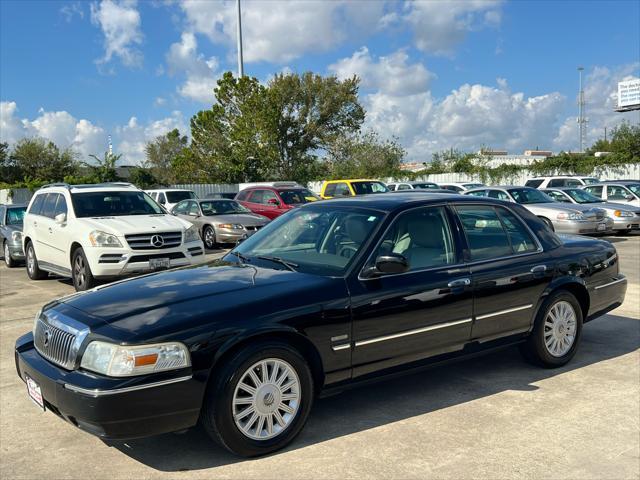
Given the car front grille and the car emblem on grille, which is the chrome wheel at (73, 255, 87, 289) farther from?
the car emblem on grille

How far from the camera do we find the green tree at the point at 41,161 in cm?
5205

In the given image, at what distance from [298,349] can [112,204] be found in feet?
24.7

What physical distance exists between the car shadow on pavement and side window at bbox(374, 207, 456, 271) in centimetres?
106

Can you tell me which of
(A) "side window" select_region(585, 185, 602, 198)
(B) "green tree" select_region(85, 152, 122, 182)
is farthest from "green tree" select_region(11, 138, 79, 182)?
(A) "side window" select_region(585, 185, 602, 198)

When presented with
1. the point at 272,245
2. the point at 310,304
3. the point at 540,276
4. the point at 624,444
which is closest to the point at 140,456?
the point at 310,304

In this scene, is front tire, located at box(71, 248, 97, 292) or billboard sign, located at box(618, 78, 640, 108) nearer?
front tire, located at box(71, 248, 97, 292)

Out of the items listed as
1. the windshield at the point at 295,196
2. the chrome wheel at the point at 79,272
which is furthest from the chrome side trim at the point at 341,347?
the windshield at the point at 295,196

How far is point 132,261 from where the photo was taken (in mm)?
9430

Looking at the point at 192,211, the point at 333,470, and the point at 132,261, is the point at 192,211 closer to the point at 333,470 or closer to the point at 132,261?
the point at 132,261

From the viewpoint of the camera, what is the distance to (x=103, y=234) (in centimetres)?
948

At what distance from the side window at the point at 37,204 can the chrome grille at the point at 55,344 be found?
7.97 m

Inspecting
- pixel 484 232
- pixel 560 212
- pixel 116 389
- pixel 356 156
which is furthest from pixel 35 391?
pixel 356 156

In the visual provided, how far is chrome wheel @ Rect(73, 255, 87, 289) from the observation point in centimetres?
963

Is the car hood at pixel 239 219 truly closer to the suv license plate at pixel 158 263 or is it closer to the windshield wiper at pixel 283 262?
the suv license plate at pixel 158 263
